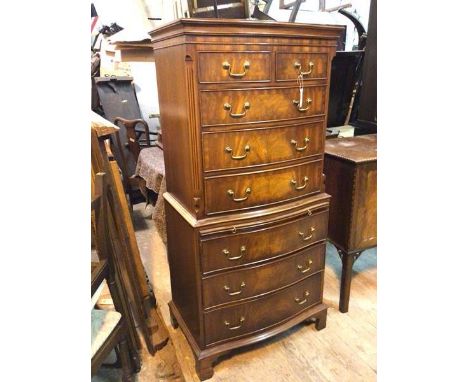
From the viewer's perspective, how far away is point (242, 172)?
129 cm

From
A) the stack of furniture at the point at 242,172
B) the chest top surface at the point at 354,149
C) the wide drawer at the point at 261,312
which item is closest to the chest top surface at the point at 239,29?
the stack of furniture at the point at 242,172

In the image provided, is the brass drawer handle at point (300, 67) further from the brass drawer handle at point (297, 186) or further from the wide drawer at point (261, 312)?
the wide drawer at point (261, 312)

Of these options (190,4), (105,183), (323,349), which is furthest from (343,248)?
(190,4)

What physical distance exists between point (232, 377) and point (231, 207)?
2.54 ft

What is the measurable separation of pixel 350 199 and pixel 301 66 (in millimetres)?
744

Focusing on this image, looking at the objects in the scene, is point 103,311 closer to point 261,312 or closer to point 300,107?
point 261,312

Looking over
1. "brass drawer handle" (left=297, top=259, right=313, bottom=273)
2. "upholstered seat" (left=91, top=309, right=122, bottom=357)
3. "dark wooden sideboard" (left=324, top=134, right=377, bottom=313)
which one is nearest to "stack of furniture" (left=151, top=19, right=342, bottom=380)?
"brass drawer handle" (left=297, top=259, right=313, bottom=273)

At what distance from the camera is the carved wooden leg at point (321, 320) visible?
1.74 metres

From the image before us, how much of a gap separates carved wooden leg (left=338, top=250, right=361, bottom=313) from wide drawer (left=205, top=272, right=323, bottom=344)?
0.74 feet

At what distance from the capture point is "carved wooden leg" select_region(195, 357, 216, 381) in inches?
57.6

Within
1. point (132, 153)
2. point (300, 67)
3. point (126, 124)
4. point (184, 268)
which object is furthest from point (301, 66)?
point (132, 153)

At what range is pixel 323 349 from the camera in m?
1.64

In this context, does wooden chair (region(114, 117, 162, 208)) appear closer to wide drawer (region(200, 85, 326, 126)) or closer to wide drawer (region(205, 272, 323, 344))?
wide drawer (region(205, 272, 323, 344))
